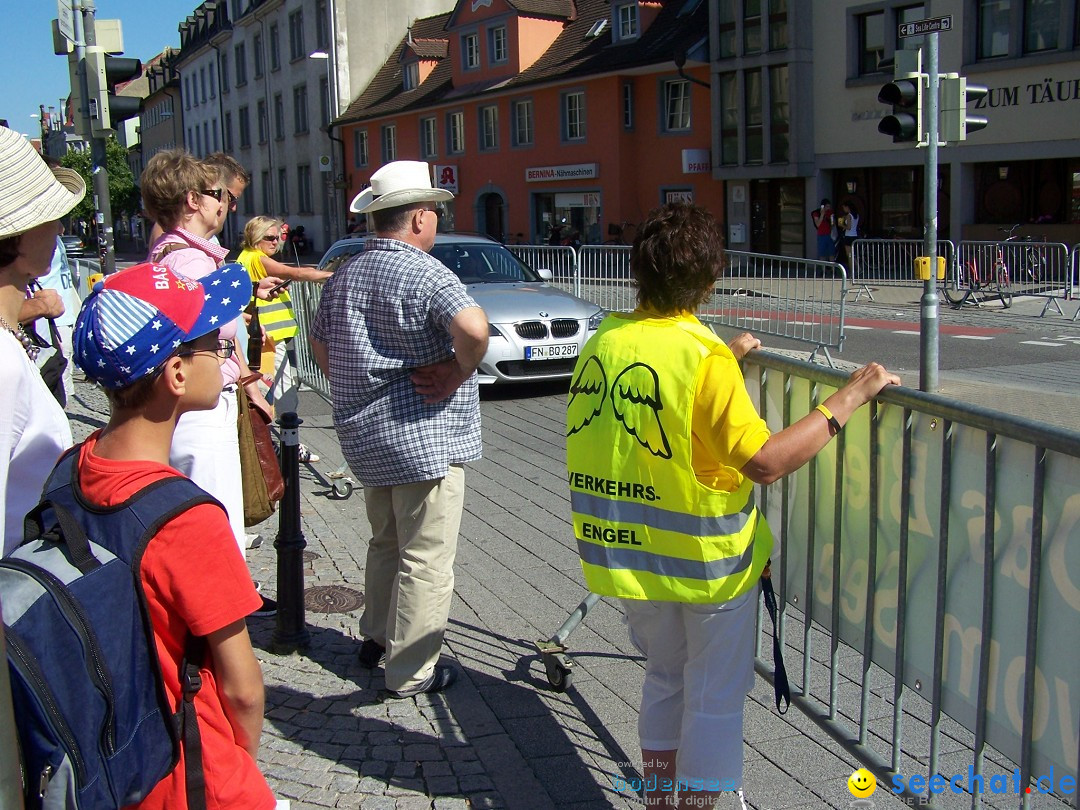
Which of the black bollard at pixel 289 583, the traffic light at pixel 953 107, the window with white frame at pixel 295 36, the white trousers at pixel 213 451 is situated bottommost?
the black bollard at pixel 289 583

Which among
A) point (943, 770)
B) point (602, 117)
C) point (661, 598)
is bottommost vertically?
point (943, 770)

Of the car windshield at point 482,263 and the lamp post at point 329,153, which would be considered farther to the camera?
the lamp post at point 329,153

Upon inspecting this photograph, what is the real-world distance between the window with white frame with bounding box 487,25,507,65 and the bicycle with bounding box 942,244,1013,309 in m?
23.4

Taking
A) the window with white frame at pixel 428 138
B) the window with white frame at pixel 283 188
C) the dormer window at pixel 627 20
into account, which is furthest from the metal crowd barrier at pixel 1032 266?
the window with white frame at pixel 283 188

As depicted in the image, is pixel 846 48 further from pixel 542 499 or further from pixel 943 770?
pixel 943 770

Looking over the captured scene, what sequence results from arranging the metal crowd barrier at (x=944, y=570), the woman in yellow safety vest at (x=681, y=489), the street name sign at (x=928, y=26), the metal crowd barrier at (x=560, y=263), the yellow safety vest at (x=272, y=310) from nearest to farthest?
the metal crowd barrier at (x=944, y=570)
the woman in yellow safety vest at (x=681, y=489)
the yellow safety vest at (x=272, y=310)
the street name sign at (x=928, y=26)
the metal crowd barrier at (x=560, y=263)

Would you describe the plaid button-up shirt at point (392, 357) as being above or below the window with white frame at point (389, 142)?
below

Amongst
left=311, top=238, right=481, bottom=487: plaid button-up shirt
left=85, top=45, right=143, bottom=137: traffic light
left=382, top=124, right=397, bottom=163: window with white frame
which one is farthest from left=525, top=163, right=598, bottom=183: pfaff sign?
left=311, top=238, right=481, bottom=487: plaid button-up shirt

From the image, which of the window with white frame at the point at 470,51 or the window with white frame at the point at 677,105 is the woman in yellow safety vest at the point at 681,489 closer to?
the window with white frame at the point at 677,105

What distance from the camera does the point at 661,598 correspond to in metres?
2.85

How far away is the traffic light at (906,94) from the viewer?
11.5m

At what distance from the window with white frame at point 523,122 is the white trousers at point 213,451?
3540 centimetres

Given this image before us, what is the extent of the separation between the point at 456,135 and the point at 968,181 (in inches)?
877

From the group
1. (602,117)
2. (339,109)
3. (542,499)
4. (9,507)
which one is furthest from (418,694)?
(339,109)
